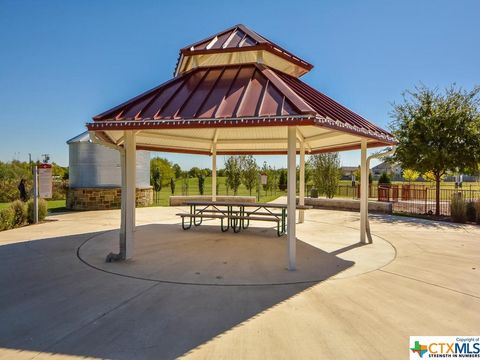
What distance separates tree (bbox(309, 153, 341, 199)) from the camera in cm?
2105

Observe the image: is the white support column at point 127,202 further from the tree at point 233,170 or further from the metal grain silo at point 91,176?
the tree at point 233,170

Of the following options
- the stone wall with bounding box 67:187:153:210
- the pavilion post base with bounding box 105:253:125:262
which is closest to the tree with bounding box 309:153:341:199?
the stone wall with bounding box 67:187:153:210

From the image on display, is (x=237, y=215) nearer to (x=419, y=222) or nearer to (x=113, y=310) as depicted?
(x=113, y=310)

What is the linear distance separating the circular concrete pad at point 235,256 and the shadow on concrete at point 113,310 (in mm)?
300

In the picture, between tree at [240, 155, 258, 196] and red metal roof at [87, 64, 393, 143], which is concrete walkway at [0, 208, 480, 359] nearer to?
red metal roof at [87, 64, 393, 143]

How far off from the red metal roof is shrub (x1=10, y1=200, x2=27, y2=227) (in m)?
7.05

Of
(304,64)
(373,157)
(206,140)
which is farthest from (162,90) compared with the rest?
(373,157)

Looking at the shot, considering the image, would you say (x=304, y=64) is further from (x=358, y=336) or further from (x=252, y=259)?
(x=358, y=336)

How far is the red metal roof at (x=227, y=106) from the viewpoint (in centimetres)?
589

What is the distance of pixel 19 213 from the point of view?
11.5m

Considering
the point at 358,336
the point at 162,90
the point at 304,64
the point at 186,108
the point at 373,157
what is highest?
the point at 304,64

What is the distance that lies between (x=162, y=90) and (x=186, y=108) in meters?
1.62

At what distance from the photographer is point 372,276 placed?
6.00 m

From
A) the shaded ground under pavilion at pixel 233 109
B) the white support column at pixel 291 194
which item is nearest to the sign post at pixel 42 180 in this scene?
the shaded ground under pavilion at pixel 233 109
